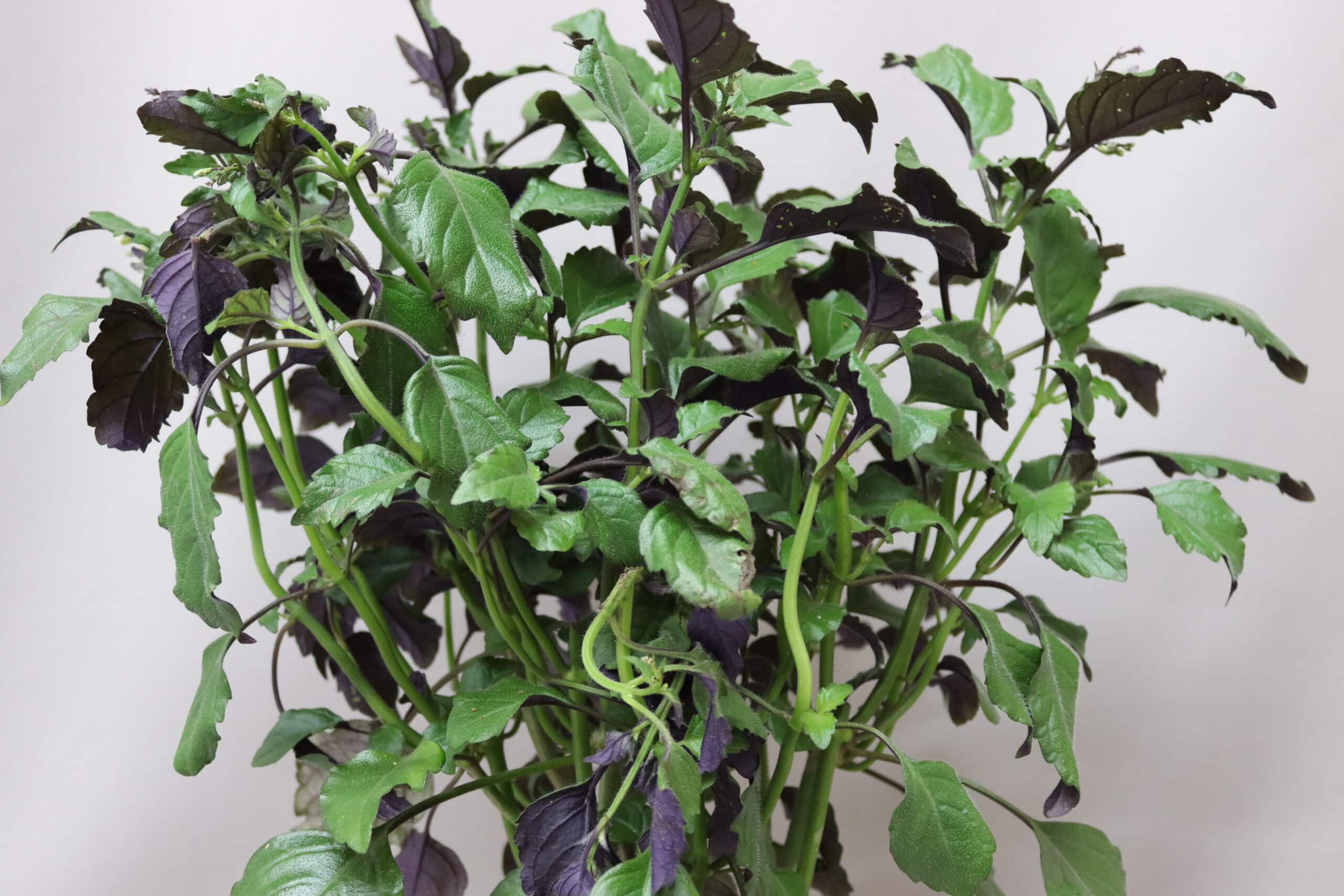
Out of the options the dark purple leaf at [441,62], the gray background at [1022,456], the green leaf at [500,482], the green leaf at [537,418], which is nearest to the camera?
the green leaf at [500,482]

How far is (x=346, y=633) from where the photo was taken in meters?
0.89

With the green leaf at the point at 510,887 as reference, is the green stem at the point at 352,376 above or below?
above

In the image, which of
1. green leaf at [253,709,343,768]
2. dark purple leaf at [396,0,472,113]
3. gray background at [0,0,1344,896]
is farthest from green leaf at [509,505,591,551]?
gray background at [0,0,1344,896]

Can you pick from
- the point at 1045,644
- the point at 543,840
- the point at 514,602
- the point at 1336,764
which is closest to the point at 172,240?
the point at 514,602

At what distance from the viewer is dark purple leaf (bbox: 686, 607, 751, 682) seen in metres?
0.55

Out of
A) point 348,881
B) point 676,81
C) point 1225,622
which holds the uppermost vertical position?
point 676,81

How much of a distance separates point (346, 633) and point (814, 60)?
72 centimetres

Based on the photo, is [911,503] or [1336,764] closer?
[911,503]

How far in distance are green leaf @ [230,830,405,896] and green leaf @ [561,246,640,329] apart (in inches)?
13.6

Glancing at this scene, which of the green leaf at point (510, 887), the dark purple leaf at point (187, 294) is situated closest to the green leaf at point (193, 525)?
the dark purple leaf at point (187, 294)

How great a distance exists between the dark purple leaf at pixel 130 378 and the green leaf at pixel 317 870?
0.25 metres

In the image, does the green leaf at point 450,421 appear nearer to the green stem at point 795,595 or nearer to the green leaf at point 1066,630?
the green stem at point 795,595

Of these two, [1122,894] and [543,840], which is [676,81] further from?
[1122,894]

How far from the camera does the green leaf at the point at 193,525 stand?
0.53 meters
